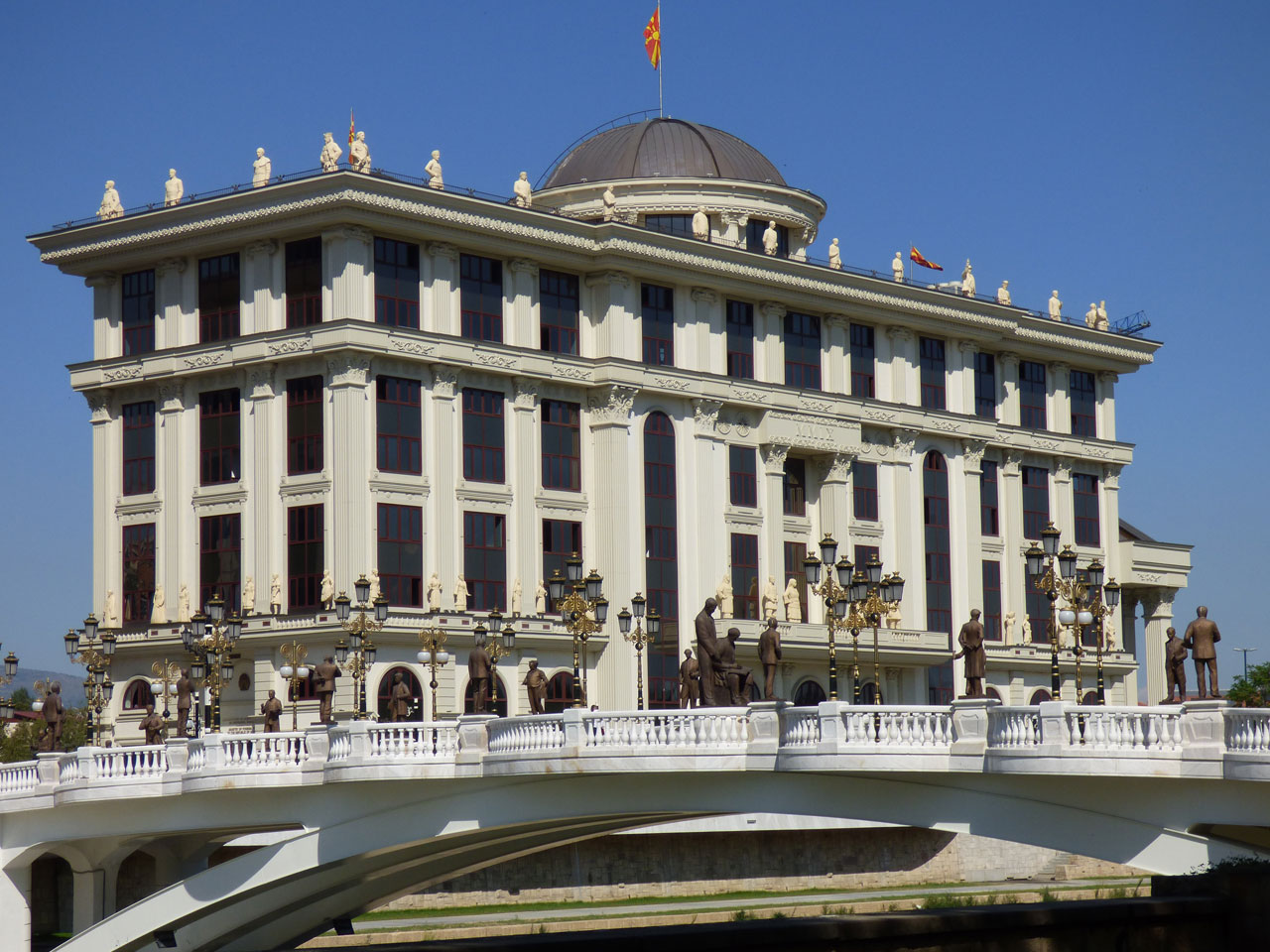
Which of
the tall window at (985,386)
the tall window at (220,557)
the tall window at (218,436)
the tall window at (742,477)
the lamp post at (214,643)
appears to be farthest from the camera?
the tall window at (985,386)

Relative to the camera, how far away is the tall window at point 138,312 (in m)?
72.6

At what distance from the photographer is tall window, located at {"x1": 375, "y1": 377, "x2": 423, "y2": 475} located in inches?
2682

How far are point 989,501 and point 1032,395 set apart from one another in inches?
235

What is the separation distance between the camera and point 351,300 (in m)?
67.6

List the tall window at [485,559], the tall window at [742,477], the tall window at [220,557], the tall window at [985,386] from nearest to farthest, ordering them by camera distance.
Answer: the tall window at [220,557], the tall window at [485,559], the tall window at [742,477], the tall window at [985,386]

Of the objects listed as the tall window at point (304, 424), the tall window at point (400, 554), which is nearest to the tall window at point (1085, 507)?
the tall window at point (400, 554)

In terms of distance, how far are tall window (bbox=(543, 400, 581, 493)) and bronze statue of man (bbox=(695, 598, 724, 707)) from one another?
Result: 33198mm

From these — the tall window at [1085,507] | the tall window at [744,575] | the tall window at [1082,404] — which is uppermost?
the tall window at [1082,404]

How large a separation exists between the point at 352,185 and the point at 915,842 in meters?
29.6

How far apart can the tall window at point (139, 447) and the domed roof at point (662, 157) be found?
20839 millimetres

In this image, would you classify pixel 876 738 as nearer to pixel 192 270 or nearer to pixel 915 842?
pixel 915 842

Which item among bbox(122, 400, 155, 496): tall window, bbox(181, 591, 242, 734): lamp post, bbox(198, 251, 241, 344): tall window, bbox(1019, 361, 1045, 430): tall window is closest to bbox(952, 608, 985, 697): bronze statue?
bbox(181, 591, 242, 734): lamp post

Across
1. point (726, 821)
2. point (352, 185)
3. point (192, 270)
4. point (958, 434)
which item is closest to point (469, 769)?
point (726, 821)

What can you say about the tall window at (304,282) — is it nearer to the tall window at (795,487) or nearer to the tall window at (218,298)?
the tall window at (218,298)
